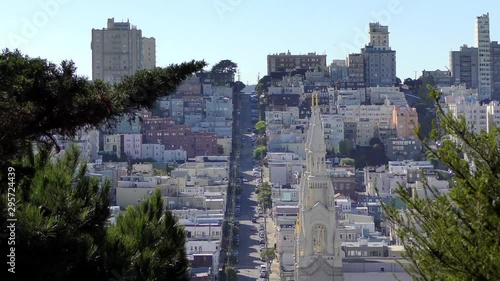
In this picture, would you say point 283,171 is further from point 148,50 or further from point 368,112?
point 148,50

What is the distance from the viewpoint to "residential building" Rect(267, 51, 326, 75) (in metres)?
59.1

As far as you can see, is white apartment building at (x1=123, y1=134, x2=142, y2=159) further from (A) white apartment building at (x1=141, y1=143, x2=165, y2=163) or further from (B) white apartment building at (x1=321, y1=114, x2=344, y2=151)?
(B) white apartment building at (x1=321, y1=114, x2=344, y2=151)

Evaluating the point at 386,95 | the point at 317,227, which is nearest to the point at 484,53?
the point at 386,95

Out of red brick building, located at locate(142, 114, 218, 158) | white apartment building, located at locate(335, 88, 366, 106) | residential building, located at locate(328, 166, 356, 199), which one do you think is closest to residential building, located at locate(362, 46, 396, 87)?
white apartment building, located at locate(335, 88, 366, 106)

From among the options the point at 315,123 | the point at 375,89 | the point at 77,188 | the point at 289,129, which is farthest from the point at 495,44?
the point at 77,188

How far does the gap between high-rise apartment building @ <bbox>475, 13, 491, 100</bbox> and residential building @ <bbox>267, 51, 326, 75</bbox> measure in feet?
27.3

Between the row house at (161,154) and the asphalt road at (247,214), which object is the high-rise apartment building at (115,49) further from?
the row house at (161,154)

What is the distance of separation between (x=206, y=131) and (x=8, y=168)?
42.5m

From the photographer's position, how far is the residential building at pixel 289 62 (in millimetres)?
59125

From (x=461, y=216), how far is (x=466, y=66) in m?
57.0

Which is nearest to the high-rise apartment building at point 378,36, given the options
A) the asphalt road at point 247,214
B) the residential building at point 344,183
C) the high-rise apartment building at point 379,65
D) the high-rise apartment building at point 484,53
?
the high-rise apartment building at point 379,65

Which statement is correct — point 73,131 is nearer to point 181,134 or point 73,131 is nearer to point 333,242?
point 333,242

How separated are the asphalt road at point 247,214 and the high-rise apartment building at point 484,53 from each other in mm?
13036

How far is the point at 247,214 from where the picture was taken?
112ft
